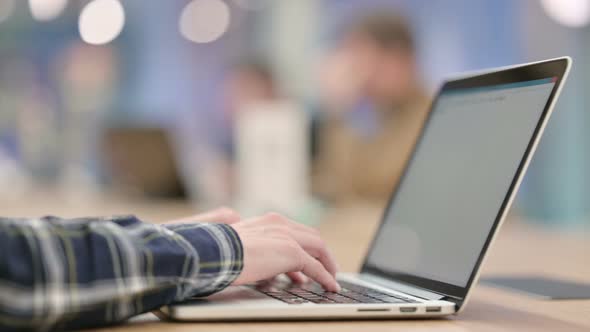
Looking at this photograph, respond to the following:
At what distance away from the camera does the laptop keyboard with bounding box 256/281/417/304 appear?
851 millimetres

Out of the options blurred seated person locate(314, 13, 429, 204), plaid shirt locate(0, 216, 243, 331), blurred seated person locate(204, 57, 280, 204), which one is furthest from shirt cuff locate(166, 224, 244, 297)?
blurred seated person locate(204, 57, 280, 204)

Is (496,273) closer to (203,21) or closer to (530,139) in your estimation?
(530,139)

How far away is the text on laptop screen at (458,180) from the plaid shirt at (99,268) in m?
0.28

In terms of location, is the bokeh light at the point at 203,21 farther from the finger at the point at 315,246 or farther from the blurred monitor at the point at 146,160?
the finger at the point at 315,246

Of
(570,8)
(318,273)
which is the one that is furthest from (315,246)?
→ (570,8)

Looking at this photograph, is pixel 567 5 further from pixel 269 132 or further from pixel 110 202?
pixel 110 202

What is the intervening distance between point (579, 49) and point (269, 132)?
235 centimetres

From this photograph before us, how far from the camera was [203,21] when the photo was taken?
7.45 m

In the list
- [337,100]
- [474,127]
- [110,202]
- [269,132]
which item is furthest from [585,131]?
[474,127]

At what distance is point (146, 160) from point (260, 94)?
3.63 feet

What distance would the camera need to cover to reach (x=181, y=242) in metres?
0.78

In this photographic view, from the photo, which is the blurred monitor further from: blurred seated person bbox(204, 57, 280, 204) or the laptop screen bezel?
the laptop screen bezel

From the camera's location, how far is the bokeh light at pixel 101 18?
212 inches

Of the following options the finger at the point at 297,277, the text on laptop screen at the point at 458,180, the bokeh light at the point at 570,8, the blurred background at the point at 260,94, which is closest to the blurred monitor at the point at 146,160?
the blurred background at the point at 260,94
